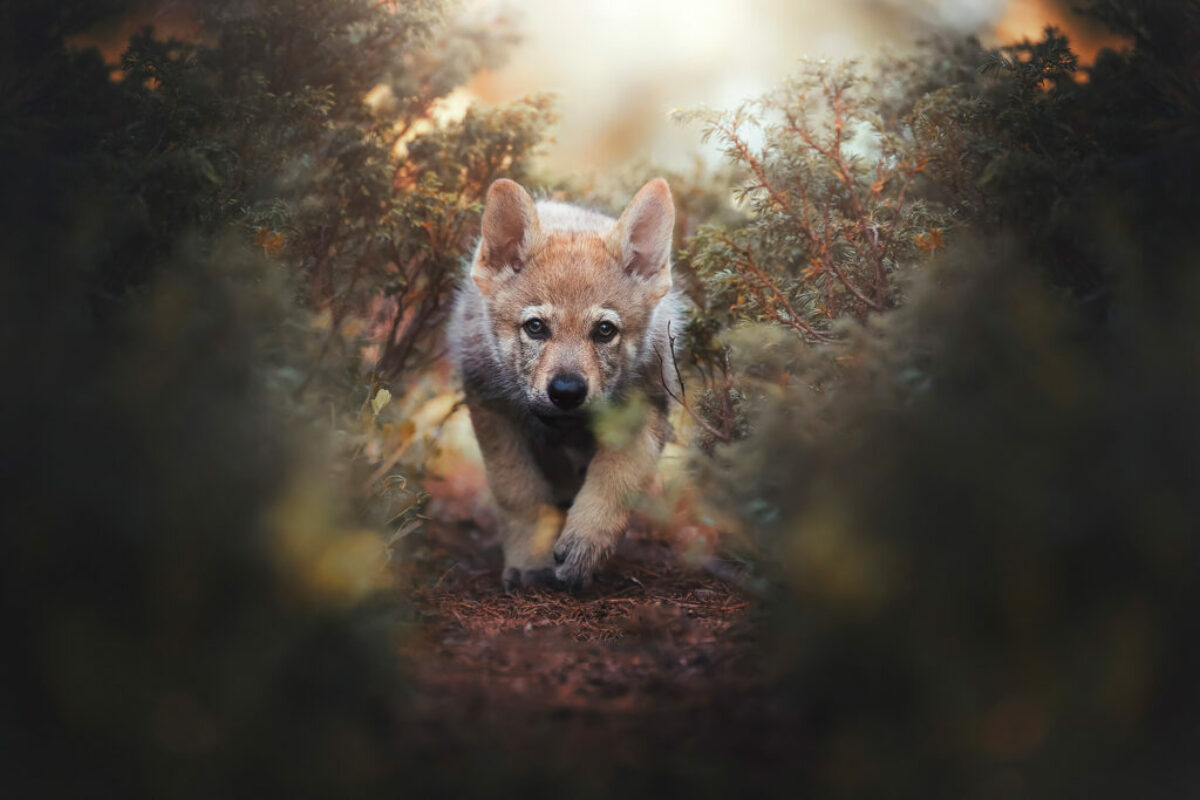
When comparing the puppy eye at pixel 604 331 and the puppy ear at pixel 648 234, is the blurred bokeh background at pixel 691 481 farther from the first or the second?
the puppy eye at pixel 604 331

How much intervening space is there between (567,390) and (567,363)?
18 centimetres

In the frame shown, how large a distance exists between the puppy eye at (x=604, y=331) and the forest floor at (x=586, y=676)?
132 cm

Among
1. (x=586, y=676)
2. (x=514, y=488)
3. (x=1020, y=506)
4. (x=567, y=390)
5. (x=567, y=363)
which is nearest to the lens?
(x=1020, y=506)

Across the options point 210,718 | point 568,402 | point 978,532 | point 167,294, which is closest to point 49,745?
point 210,718

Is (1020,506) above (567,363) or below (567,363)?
below

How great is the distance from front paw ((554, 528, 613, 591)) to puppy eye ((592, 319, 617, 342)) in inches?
39.8

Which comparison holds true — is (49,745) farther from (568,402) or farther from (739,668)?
(568,402)

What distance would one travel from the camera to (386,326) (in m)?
5.59

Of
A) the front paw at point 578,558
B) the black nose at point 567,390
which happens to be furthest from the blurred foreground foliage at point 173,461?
the front paw at point 578,558

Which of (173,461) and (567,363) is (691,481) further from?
(173,461)

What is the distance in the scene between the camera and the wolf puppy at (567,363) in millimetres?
4566

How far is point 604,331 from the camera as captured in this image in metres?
4.64

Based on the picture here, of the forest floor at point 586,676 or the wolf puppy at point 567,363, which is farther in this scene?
the wolf puppy at point 567,363

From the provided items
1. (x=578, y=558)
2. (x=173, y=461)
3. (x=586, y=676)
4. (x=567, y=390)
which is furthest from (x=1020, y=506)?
(x=578, y=558)
